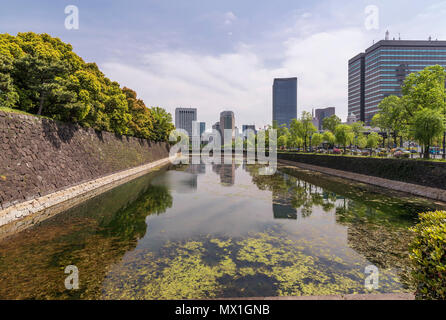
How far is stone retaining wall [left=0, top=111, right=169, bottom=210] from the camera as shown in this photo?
1175 cm

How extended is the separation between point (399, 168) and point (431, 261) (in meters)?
21.8

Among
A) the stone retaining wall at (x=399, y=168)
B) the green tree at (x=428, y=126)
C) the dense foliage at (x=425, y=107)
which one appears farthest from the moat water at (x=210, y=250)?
the dense foliage at (x=425, y=107)

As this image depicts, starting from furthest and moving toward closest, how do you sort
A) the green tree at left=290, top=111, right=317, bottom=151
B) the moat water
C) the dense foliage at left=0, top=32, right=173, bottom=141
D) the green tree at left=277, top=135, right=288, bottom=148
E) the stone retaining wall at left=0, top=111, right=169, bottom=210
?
1. the green tree at left=277, top=135, right=288, bottom=148
2. the green tree at left=290, top=111, right=317, bottom=151
3. the dense foliage at left=0, top=32, right=173, bottom=141
4. the stone retaining wall at left=0, top=111, right=169, bottom=210
5. the moat water

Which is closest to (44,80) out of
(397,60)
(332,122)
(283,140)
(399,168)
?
(399,168)

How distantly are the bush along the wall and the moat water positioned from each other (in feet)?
8.22

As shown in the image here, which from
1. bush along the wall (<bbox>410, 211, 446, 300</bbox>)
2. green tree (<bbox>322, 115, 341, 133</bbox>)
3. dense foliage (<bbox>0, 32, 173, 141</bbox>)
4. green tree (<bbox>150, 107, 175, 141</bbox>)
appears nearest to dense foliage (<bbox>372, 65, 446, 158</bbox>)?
bush along the wall (<bbox>410, 211, 446, 300</bbox>)

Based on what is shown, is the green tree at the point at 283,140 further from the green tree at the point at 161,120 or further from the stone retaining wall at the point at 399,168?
the stone retaining wall at the point at 399,168

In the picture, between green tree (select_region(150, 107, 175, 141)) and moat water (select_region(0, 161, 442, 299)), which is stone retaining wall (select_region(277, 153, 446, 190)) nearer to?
moat water (select_region(0, 161, 442, 299))

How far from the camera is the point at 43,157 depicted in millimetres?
14797

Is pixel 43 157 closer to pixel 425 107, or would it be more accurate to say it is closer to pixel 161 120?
pixel 425 107

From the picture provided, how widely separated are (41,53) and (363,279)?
24.5 m

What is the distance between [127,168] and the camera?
32.1m
